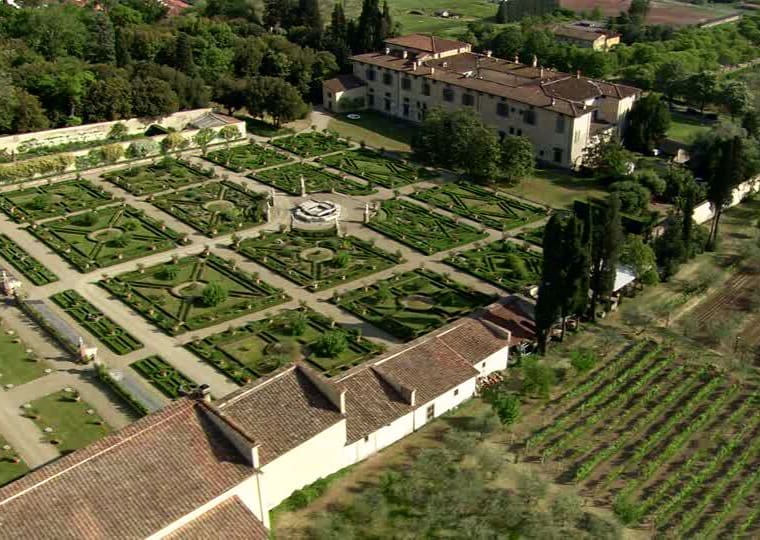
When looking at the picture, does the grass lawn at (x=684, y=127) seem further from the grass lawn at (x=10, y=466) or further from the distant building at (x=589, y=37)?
the grass lawn at (x=10, y=466)

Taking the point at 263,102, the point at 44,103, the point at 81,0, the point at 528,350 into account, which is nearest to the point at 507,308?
the point at 528,350

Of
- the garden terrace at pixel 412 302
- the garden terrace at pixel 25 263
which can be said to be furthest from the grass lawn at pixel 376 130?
the garden terrace at pixel 25 263

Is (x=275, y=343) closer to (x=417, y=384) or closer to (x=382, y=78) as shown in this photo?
(x=417, y=384)

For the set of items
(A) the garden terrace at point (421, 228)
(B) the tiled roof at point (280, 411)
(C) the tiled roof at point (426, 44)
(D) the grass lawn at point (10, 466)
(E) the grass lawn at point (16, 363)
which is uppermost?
(C) the tiled roof at point (426, 44)

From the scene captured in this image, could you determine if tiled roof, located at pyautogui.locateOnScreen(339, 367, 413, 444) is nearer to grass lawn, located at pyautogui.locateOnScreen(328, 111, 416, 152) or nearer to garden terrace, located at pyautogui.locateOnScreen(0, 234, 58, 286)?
garden terrace, located at pyautogui.locateOnScreen(0, 234, 58, 286)

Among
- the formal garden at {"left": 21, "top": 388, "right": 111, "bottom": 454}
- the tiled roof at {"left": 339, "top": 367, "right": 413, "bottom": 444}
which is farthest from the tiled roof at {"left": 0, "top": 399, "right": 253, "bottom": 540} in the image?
the formal garden at {"left": 21, "top": 388, "right": 111, "bottom": 454}
